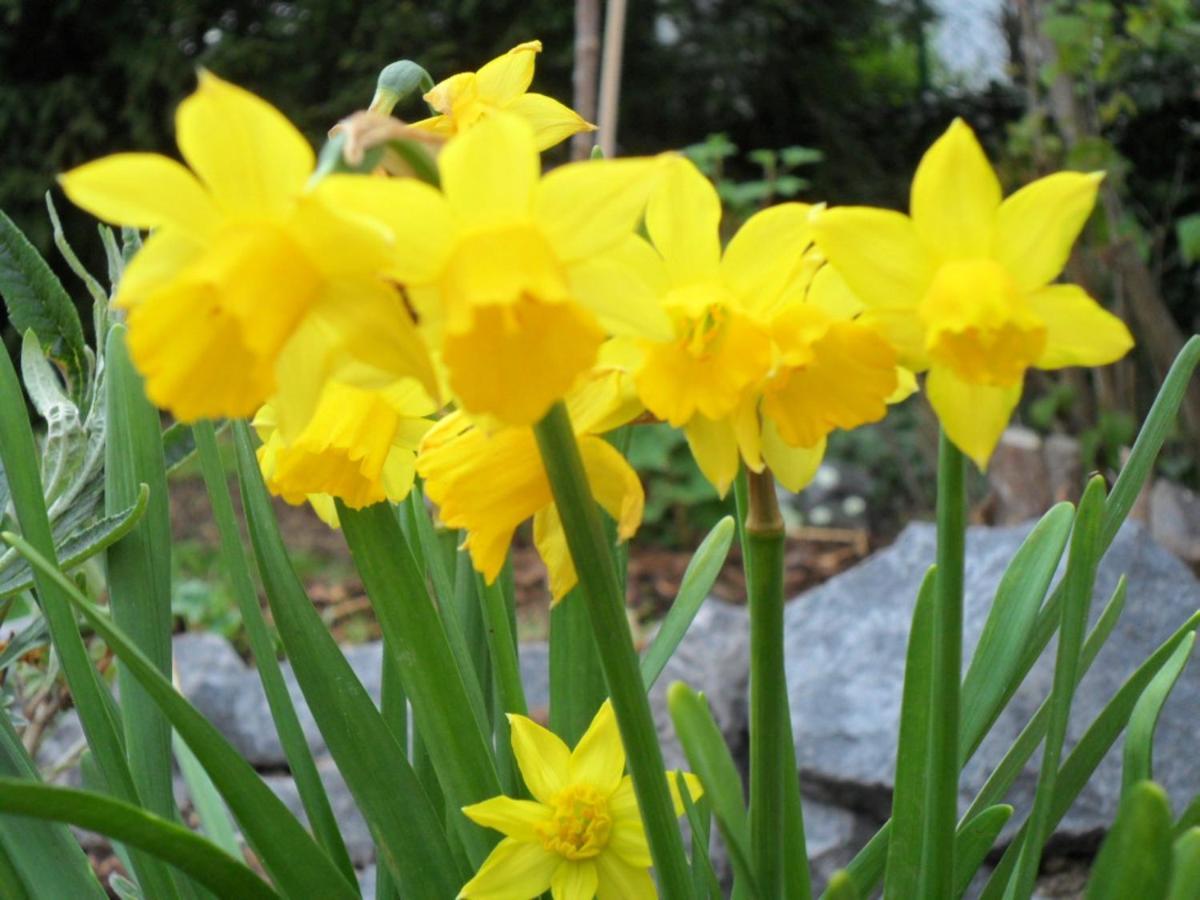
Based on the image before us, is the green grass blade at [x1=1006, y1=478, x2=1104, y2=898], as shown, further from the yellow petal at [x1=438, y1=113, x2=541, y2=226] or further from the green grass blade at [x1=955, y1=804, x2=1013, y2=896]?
the yellow petal at [x1=438, y1=113, x2=541, y2=226]

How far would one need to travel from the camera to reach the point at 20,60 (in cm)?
456

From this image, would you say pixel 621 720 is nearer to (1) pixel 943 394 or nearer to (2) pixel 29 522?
(1) pixel 943 394

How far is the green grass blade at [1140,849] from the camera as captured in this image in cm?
42

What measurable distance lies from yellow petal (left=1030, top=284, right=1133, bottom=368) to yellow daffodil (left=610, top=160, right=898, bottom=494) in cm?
6

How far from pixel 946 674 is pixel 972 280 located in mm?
158

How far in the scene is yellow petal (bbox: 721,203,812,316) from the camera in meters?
0.43

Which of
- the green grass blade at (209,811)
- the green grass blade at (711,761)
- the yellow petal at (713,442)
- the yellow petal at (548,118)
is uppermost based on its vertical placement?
the yellow petal at (548,118)

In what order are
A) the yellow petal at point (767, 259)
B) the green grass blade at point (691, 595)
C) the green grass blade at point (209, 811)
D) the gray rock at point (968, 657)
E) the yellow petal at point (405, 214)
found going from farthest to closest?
the gray rock at point (968, 657)
the green grass blade at point (209, 811)
the green grass blade at point (691, 595)
the yellow petal at point (767, 259)
the yellow petal at point (405, 214)

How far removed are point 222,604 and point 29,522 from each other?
2564 mm

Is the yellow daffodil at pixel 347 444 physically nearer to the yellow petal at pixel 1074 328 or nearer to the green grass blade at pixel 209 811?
the yellow petal at pixel 1074 328

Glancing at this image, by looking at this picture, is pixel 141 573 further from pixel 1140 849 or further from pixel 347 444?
pixel 1140 849

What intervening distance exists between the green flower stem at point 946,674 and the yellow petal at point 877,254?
0.18ft

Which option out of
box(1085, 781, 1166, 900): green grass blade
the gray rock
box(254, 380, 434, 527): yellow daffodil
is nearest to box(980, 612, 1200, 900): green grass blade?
box(1085, 781, 1166, 900): green grass blade

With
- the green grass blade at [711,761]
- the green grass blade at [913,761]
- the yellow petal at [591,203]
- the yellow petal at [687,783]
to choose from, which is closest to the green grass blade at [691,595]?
the yellow petal at [687,783]
